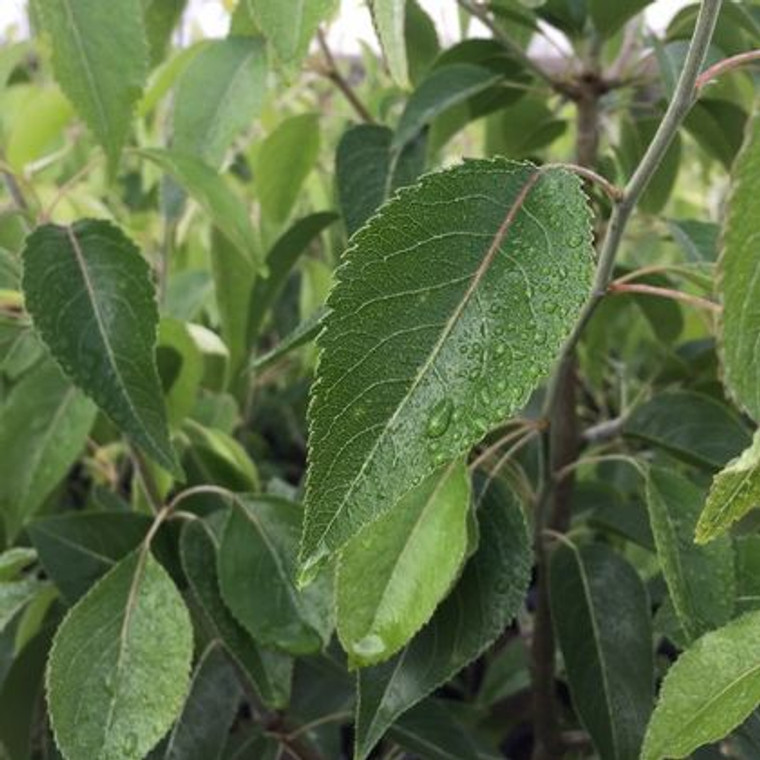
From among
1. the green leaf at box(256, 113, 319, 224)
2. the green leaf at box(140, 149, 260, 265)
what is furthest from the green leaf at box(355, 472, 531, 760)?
the green leaf at box(256, 113, 319, 224)

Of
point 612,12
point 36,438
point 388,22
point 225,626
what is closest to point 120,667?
point 225,626

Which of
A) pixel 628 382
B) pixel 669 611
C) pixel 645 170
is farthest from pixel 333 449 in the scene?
pixel 628 382

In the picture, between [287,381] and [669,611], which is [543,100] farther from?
[287,381]

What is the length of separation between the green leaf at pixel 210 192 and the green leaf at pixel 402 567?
0.22m

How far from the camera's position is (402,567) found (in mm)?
536

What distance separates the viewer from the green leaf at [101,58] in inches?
23.2

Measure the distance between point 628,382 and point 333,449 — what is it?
0.78m

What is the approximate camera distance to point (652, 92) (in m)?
1.31

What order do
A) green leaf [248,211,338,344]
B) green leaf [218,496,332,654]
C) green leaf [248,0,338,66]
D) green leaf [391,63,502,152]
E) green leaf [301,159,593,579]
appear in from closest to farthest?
1. green leaf [301,159,593,579]
2. green leaf [248,0,338,66]
3. green leaf [218,496,332,654]
4. green leaf [391,63,502,152]
5. green leaf [248,211,338,344]

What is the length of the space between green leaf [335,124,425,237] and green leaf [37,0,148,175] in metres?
0.16

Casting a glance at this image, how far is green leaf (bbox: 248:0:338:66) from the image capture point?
0.51 m

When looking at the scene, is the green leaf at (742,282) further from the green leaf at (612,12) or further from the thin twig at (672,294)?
the green leaf at (612,12)

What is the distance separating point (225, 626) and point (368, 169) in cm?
28

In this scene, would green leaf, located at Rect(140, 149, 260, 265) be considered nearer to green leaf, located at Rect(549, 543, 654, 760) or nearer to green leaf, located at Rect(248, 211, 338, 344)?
green leaf, located at Rect(248, 211, 338, 344)
